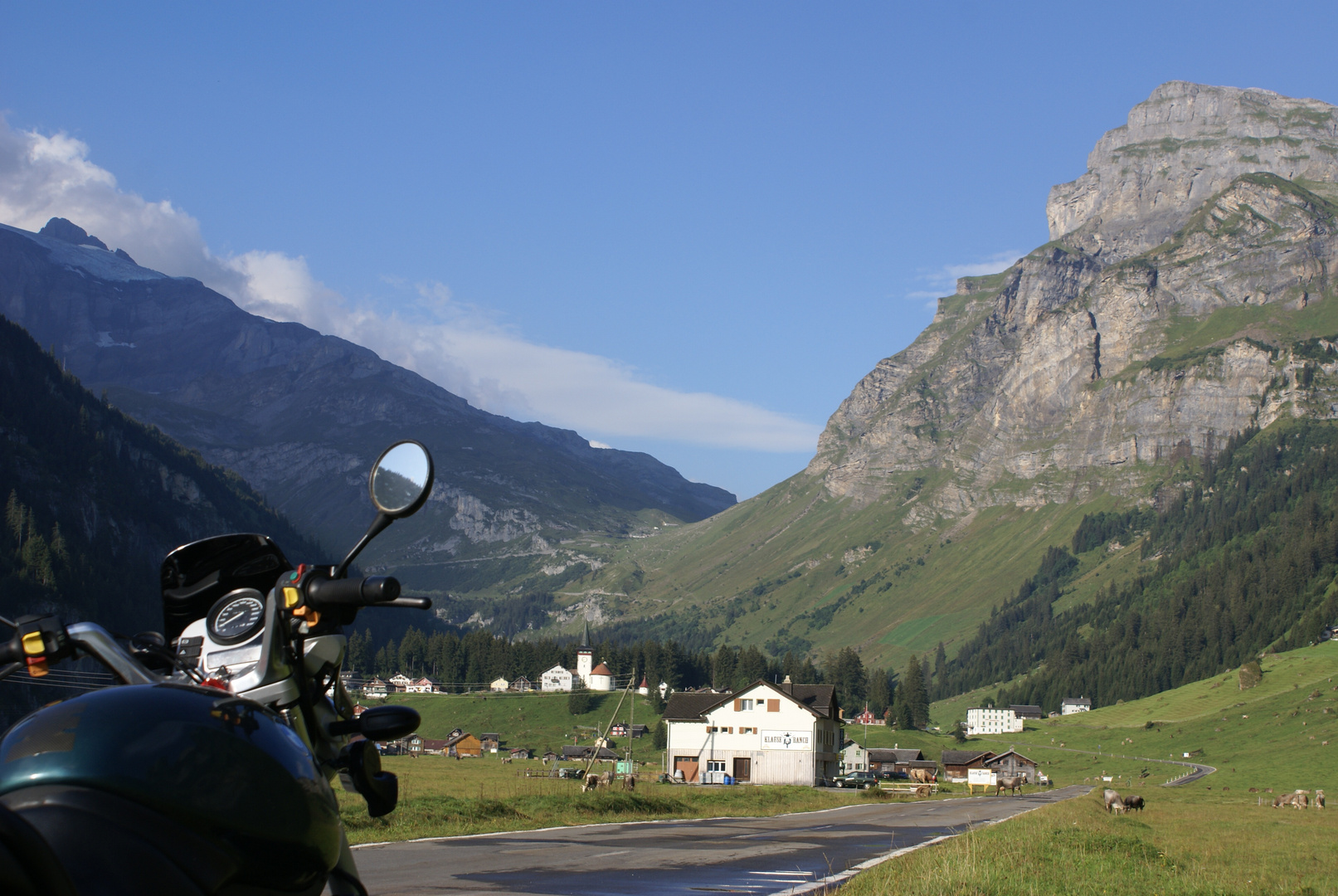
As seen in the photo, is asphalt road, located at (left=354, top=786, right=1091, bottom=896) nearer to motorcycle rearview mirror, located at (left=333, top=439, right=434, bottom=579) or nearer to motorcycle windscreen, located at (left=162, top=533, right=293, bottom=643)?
motorcycle windscreen, located at (left=162, top=533, right=293, bottom=643)

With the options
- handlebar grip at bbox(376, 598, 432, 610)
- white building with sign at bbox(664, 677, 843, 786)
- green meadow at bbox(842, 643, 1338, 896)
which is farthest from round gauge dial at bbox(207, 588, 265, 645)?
white building with sign at bbox(664, 677, 843, 786)

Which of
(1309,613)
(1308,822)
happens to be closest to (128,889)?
(1308,822)

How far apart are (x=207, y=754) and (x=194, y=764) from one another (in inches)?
2.0

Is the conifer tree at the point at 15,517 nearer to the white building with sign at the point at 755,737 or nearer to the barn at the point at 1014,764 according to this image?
the white building with sign at the point at 755,737

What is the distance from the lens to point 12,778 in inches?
107

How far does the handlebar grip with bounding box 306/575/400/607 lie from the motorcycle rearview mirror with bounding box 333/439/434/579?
1.09 ft

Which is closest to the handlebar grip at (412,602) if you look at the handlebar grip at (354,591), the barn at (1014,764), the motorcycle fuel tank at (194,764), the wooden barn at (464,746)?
the handlebar grip at (354,591)

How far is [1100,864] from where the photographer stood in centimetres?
1738

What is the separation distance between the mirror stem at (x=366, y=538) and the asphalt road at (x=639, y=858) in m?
10.1

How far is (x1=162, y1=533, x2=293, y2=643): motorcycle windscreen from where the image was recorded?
5.00 meters

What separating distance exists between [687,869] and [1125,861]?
7.13 meters

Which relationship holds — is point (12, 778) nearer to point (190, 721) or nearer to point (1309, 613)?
point (190, 721)

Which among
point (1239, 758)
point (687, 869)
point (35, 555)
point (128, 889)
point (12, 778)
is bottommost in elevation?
point (1239, 758)

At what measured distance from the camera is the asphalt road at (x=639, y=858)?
15109 millimetres
